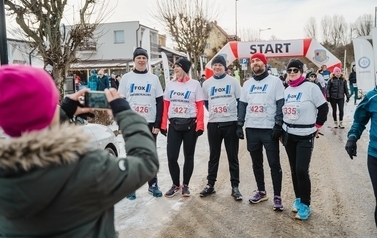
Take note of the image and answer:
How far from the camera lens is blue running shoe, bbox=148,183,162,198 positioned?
19.5 ft

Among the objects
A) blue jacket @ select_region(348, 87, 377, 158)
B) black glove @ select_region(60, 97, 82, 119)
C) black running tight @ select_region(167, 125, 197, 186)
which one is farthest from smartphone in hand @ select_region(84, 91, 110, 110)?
black running tight @ select_region(167, 125, 197, 186)

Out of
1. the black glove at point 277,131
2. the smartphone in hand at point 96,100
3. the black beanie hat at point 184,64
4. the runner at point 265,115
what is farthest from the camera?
the black beanie hat at point 184,64

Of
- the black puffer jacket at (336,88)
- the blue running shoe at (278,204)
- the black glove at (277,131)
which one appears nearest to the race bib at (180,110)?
the black glove at (277,131)

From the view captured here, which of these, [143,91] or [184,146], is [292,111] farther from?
[143,91]

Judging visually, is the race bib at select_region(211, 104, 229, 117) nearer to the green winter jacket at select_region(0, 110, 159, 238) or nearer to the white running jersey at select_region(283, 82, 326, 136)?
the white running jersey at select_region(283, 82, 326, 136)

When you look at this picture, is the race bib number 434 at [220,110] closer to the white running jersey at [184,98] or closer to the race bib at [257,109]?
the white running jersey at [184,98]

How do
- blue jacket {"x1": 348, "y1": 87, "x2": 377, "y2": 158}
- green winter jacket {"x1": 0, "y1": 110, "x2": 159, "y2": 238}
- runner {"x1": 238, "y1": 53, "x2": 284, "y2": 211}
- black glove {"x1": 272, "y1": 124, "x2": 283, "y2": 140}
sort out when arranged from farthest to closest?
runner {"x1": 238, "y1": 53, "x2": 284, "y2": 211} < black glove {"x1": 272, "y1": 124, "x2": 283, "y2": 140} < blue jacket {"x1": 348, "y1": 87, "x2": 377, "y2": 158} < green winter jacket {"x1": 0, "y1": 110, "x2": 159, "y2": 238}

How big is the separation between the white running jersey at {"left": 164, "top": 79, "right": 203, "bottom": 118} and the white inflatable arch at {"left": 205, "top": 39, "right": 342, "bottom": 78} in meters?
6.35

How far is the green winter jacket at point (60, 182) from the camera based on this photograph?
4.48 feet

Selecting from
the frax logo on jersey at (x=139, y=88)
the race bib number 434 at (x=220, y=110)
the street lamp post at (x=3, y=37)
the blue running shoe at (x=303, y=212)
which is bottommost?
the blue running shoe at (x=303, y=212)

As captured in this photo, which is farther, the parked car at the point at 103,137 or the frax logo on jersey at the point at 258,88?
the parked car at the point at 103,137

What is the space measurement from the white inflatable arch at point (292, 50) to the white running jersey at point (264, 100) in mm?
6896

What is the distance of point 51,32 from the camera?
9.55m

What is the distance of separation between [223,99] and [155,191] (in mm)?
1739
